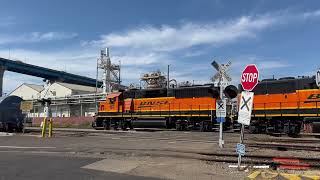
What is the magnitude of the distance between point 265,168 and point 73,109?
6835cm

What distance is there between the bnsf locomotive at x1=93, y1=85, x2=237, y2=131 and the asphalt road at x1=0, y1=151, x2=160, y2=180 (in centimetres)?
Answer: 1961

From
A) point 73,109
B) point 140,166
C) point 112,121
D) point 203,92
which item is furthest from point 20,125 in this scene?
point 73,109

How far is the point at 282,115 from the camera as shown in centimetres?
2902

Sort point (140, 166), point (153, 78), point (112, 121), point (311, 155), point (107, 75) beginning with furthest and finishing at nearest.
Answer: point (107, 75) → point (153, 78) → point (112, 121) → point (311, 155) → point (140, 166)

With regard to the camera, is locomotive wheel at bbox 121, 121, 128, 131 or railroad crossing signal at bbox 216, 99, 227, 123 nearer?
railroad crossing signal at bbox 216, 99, 227, 123

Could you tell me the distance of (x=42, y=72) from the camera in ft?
342

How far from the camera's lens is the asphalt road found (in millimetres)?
11711

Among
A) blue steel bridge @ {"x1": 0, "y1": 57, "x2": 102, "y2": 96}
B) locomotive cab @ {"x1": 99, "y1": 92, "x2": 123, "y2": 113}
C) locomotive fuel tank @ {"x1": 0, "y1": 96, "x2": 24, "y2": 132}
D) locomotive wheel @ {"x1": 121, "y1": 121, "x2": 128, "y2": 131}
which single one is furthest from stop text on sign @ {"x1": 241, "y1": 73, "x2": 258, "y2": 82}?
blue steel bridge @ {"x1": 0, "y1": 57, "x2": 102, "y2": 96}

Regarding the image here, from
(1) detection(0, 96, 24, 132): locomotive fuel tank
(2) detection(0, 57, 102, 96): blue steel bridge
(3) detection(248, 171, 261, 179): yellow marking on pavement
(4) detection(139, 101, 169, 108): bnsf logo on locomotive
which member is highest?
(2) detection(0, 57, 102, 96): blue steel bridge

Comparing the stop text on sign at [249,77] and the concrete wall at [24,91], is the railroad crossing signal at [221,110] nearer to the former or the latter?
the stop text on sign at [249,77]

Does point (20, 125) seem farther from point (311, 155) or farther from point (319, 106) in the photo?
point (311, 155)

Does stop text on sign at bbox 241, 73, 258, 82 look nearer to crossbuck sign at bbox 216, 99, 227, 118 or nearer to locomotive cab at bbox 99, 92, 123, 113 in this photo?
crossbuck sign at bbox 216, 99, 227, 118

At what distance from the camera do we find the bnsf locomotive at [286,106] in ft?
90.0

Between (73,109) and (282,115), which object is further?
(73,109)
